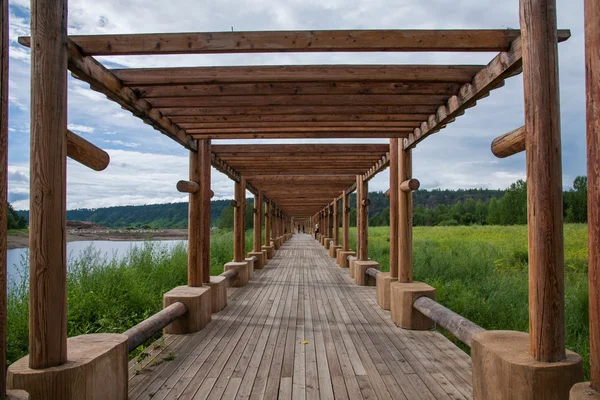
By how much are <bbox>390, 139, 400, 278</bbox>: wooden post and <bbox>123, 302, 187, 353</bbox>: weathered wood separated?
2.95 meters

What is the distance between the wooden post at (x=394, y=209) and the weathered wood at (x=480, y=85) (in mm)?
1050

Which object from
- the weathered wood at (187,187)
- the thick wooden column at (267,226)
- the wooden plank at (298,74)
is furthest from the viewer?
the thick wooden column at (267,226)

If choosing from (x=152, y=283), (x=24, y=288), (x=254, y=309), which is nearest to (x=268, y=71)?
(x=254, y=309)

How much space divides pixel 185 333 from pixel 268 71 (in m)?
2.97

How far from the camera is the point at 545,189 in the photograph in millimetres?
2320

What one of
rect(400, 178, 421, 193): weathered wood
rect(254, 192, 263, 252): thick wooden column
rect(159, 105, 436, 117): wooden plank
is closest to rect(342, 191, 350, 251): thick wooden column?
rect(254, 192, 263, 252): thick wooden column

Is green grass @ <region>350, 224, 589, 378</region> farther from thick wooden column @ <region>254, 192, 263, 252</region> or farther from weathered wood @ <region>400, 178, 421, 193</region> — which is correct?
thick wooden column @ <region>254, 192, 263, 252</region>

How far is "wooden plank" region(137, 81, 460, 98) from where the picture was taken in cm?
383

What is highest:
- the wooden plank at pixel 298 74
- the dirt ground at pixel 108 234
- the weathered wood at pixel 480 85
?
the wooden plank at pixel 298 74

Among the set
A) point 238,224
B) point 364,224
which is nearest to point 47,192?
point 238,224

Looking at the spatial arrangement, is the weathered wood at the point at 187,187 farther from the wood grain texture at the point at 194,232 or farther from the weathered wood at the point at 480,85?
the weathered wood at the point at 480,85

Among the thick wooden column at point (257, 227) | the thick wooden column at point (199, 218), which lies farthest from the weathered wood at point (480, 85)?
the thick wooden column at point (257, 227)

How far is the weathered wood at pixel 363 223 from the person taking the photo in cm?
913

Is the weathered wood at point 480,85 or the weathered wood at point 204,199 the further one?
the weathered wood at point 204,199
